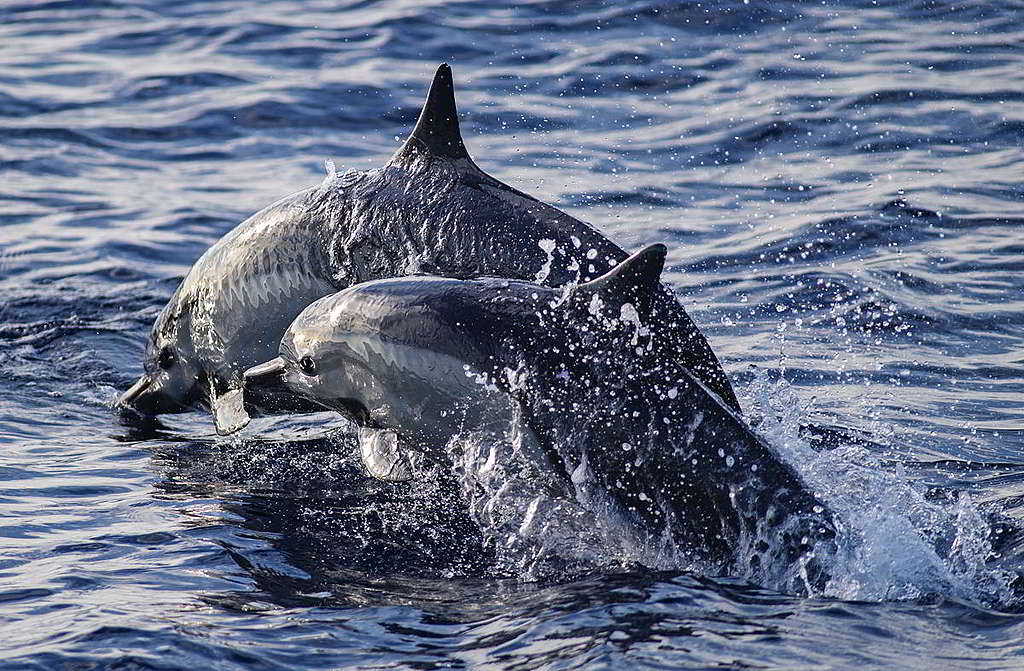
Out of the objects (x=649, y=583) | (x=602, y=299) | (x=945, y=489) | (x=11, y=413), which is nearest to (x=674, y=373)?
(x=602, y=299)

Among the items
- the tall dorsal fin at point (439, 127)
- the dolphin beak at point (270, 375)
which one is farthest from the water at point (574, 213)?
the tall dorsal fin at point (439, 127)

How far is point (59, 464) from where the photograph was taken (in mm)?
8883

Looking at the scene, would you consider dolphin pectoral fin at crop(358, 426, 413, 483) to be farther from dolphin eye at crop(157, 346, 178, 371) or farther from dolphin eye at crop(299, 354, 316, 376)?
dolphin eye at crop(157, 346, 178, 371)

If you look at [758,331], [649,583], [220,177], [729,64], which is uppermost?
[729,64]

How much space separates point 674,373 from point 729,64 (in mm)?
12477

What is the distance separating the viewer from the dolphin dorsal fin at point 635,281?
6.55m

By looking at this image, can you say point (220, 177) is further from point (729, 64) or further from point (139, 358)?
point (729, 64)

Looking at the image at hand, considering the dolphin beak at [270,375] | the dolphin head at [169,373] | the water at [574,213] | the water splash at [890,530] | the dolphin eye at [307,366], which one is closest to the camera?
the water at [574,213]

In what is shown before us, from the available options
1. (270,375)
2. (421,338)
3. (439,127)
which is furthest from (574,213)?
(421,338)

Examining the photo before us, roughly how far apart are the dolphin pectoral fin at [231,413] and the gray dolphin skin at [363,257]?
0.04 ft

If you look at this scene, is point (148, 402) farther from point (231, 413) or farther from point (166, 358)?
point (231, 413)

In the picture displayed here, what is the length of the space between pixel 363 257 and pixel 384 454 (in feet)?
4.98

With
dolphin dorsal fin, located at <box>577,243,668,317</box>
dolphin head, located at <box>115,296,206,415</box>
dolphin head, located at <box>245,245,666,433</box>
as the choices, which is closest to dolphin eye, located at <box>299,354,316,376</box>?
dolphin head, located at <box>245,245,666,433</box>

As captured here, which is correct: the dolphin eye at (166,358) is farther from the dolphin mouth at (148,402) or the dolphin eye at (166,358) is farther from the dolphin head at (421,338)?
the dolphin head at (421,338)
